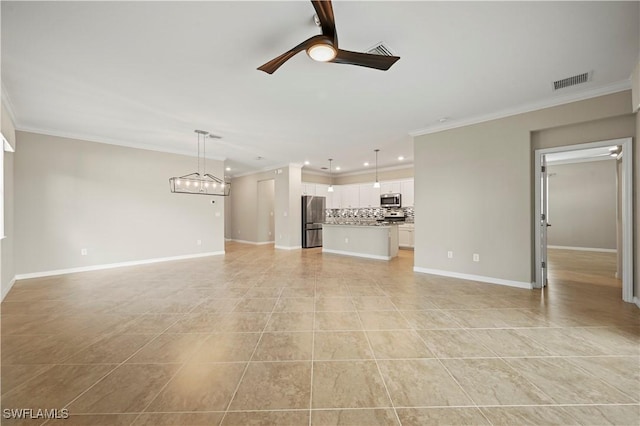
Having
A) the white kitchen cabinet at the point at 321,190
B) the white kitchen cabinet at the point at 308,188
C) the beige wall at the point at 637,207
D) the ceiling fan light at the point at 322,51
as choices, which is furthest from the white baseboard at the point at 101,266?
the beige wall at the point at 637,207

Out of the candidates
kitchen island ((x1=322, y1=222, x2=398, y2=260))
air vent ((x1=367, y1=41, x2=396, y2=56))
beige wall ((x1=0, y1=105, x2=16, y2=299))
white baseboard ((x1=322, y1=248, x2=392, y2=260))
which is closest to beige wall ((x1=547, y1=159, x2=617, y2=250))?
kitchen island ((x1=322, y1=222, x2=398, y2=260))

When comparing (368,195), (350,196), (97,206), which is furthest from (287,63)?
(350,196)

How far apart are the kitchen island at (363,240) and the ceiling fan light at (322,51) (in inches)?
194

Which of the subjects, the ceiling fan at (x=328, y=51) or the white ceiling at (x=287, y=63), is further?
the white ceiling at (x=287, y=63)

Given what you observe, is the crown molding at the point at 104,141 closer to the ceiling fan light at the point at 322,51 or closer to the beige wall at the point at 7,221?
the beige wall at the point at 7,221

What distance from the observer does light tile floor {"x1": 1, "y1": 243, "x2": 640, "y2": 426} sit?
5.02 ft

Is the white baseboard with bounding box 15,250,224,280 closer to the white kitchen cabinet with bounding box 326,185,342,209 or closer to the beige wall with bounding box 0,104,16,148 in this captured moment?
the beige wall with bounding box 0,104,16,148

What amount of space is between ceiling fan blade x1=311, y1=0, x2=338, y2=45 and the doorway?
7.92 metres

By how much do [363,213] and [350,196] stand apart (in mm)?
817

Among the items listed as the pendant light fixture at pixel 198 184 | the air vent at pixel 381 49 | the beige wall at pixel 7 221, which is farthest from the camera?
the pendant light fixture at pixel 198 184

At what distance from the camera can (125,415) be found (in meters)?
1.49

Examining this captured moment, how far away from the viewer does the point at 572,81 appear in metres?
3.10

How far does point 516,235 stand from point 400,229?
443 centimetres

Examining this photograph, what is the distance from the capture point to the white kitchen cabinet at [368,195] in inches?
358
